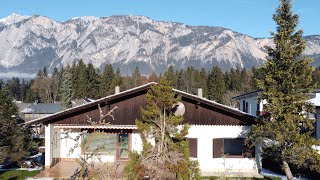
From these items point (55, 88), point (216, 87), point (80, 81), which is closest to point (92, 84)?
point (80, 81)

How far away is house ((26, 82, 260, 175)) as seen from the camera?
1927 centimetres

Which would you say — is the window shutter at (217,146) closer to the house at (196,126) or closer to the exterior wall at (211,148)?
the house at (196,126)

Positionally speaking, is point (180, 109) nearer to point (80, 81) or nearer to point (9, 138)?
point (9, 138)

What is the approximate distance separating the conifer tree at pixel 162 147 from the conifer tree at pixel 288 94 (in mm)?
3882

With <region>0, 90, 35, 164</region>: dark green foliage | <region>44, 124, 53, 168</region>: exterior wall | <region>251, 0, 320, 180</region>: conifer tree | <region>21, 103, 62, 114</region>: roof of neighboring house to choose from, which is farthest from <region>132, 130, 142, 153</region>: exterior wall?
<region>21, 103, 62, 114</region>: roof of neighboring house

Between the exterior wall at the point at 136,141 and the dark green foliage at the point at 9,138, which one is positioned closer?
the dark green foliage at the point at 9,138

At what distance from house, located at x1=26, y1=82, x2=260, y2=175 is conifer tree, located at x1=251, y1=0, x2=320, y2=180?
10.8ft

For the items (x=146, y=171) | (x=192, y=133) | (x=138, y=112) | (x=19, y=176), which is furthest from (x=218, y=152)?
(x=19, y=176)

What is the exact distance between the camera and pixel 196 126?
19391mm

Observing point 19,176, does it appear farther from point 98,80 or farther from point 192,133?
point 98,80

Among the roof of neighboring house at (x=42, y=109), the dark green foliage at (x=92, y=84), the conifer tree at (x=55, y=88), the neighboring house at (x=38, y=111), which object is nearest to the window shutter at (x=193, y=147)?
the neighboring house at (x=38, y=111)

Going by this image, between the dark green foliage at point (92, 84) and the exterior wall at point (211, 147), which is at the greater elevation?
the dark green foliage at point (92, 84)

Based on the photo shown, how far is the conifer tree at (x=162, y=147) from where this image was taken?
41.5 feet

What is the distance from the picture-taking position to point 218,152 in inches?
763
